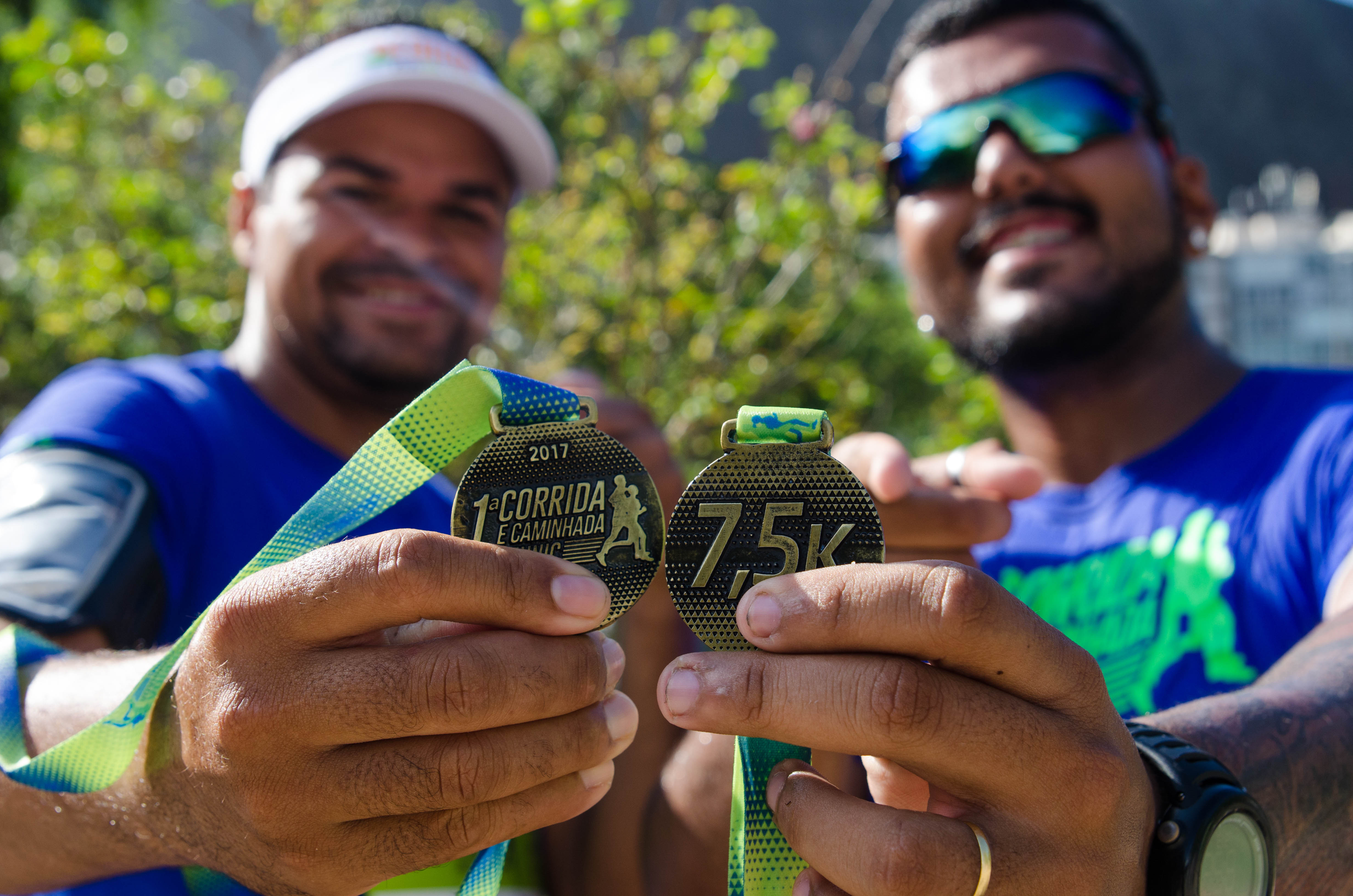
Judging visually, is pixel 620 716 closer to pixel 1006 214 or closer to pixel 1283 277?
pixel 1006 214

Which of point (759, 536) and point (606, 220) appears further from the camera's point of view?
point (606, 220)

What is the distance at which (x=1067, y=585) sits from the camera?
2838mm

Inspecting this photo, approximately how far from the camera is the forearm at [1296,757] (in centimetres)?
159

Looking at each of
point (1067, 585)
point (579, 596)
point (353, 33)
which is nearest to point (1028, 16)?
point (1067, 585)

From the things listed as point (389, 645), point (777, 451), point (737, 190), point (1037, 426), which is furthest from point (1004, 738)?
point (737, 190)

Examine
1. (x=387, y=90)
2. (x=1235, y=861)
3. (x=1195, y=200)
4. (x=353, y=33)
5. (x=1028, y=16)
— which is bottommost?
(x=1235, y=861)

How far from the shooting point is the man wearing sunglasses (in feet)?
3.91

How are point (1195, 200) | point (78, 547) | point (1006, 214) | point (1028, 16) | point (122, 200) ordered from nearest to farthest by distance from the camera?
point (78, 547) < point (1006, 214) < point (1028, 16) < point (1195, 200) < point (122, 200)

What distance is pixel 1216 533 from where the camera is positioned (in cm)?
263

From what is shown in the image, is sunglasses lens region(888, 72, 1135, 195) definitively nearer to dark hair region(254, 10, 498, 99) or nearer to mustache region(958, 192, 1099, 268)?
mustache region(958, 192, 1099, 268)

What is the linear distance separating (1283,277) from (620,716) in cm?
2706

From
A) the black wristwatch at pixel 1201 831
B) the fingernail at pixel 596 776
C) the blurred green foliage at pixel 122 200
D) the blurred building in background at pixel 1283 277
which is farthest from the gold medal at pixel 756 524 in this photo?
the blurred building in background at pixel 1283 277

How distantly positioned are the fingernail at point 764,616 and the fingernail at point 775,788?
0.90 ft

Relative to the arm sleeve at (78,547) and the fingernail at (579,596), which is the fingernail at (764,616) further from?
the arm sleeve at (78,547)
